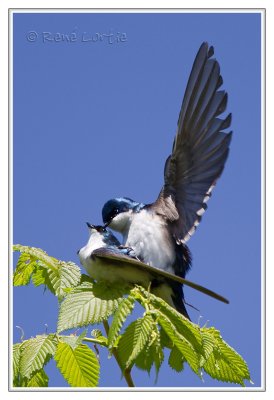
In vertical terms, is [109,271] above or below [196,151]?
below

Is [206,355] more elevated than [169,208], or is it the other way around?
[169,208]

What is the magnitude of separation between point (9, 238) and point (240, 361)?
844mm

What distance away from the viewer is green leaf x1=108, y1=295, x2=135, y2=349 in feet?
5.90

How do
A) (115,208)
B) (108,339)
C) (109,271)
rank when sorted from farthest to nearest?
(115,208)
(109,271)
(108,339)

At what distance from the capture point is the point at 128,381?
184cm

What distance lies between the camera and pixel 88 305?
196 centimetres

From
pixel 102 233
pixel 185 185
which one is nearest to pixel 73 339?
pixel 102 233

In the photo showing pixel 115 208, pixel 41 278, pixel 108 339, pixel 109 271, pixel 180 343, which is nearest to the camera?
pixel 108 339

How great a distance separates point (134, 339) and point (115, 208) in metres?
1.50

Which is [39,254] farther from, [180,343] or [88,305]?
[180,343]

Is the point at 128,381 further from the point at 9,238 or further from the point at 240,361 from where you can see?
the point at 9,238

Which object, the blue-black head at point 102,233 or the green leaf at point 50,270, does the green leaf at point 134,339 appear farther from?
the blue-black head at point 102,233

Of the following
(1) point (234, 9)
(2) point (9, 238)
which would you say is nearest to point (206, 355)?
(2) point (9, 238)

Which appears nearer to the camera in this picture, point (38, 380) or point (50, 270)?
point (38, 380)
